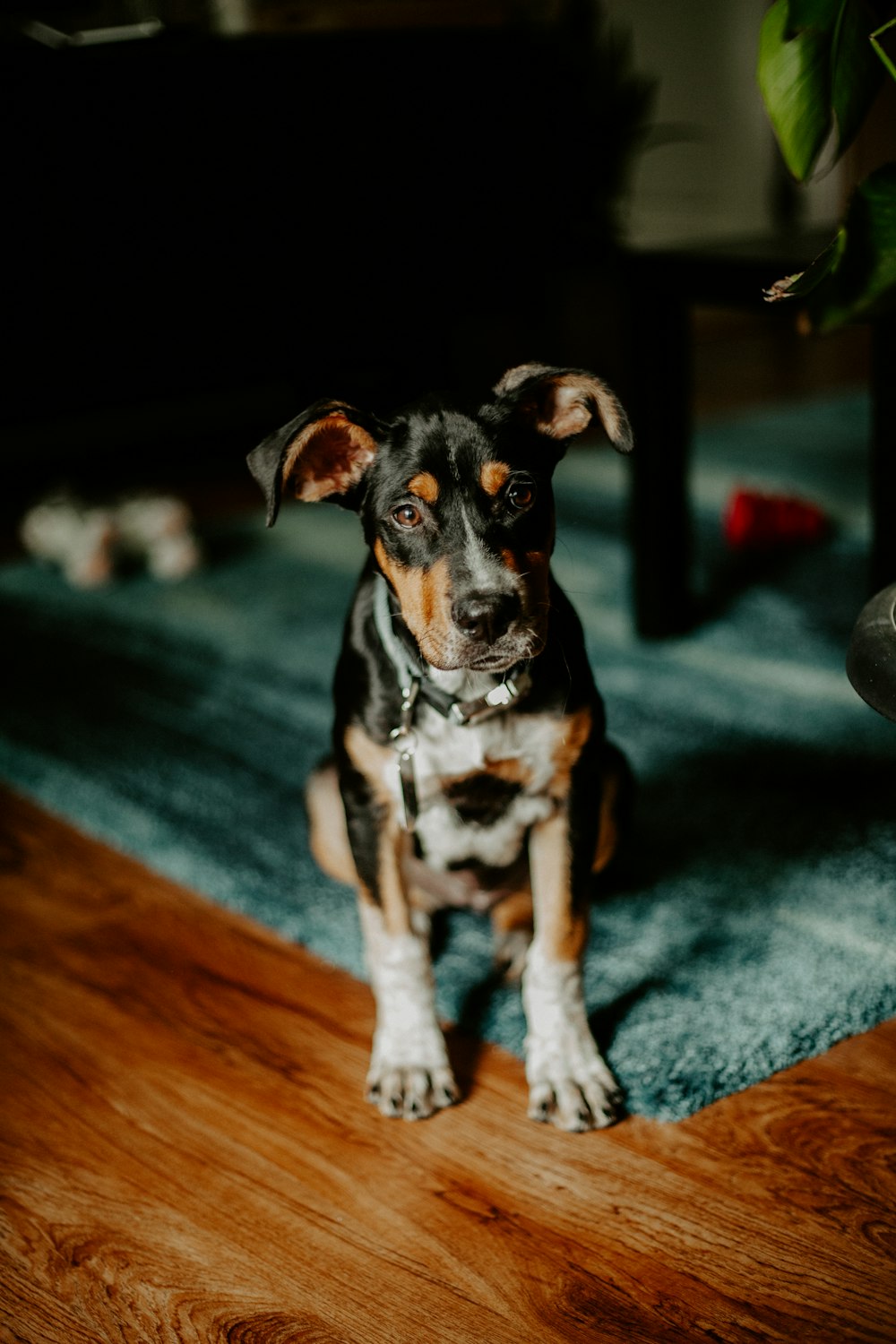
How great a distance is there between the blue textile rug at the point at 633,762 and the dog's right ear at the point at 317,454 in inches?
30.8

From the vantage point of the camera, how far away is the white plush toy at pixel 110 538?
4.05m

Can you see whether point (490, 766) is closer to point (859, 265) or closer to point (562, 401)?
point (562, 401)

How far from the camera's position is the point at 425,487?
5.40ft

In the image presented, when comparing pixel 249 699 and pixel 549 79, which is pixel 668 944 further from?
pixel 549 79

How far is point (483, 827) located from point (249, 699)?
56.9 inches

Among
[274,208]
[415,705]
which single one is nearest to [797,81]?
[415,705]

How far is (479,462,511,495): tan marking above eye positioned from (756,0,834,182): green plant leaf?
48 centimetres

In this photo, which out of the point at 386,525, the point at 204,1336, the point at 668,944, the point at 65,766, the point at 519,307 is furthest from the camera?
the point at 519,307

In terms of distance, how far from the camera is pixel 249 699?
10.4 feet

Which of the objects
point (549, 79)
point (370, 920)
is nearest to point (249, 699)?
point (370, 920)

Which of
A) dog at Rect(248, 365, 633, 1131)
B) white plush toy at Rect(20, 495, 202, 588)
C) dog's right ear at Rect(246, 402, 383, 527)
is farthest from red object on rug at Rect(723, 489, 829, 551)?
dog's right ear at Rect(246, 402, 383, 527)

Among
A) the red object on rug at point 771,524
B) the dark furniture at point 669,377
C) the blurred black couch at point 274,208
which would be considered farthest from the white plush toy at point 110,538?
the red object on rug at point 771,524

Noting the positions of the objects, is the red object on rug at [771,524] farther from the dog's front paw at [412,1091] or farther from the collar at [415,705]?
the dog's front paw at [412,1091]

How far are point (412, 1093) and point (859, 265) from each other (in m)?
1.19
